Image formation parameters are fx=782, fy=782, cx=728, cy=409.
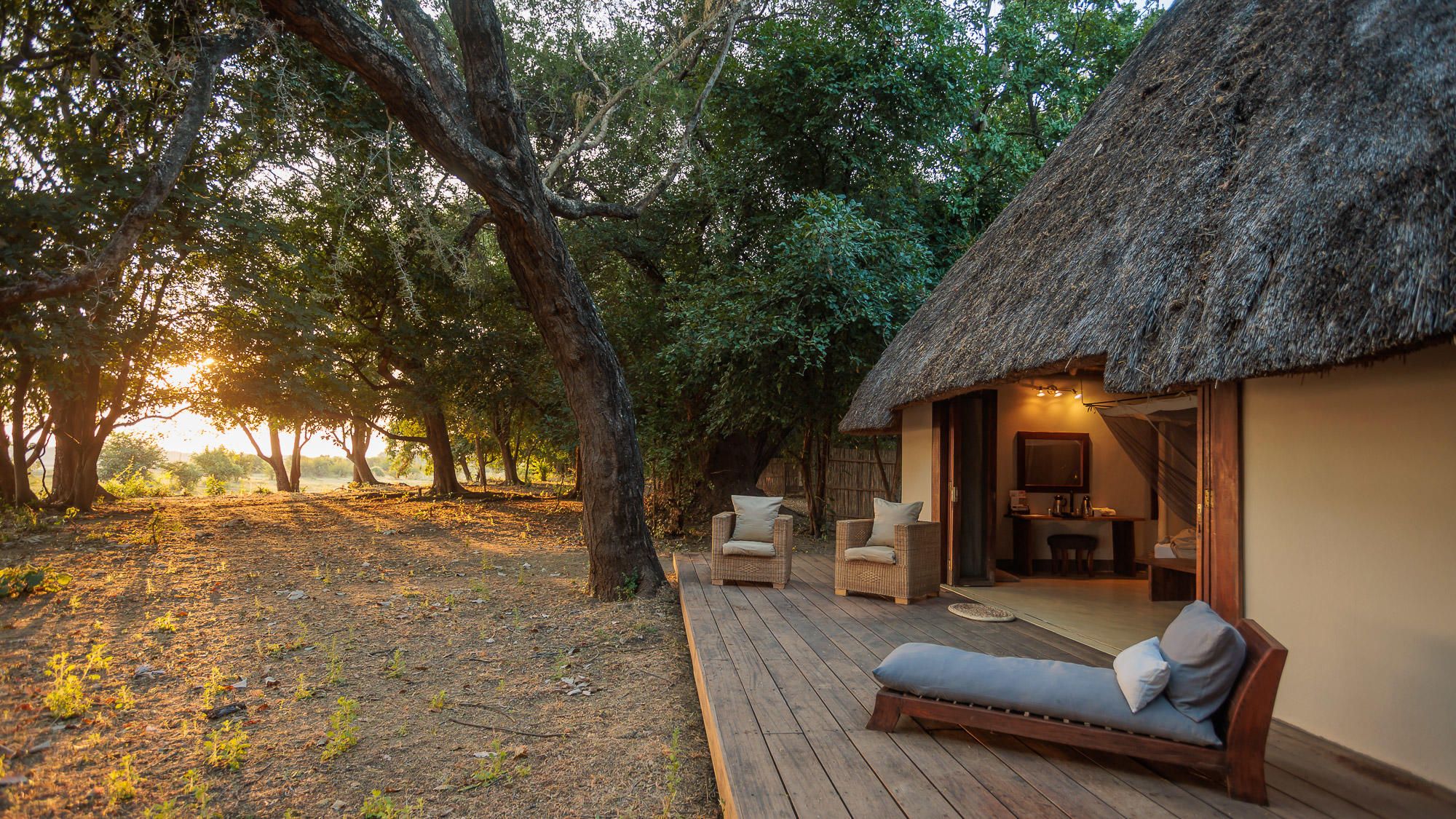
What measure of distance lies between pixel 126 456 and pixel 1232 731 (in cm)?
2659

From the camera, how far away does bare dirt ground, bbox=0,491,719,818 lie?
3.04 meters

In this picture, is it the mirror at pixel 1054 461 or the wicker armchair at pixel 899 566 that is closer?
the wicker armchair at pixel 899 566

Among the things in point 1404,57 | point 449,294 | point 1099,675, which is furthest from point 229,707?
point 449,294

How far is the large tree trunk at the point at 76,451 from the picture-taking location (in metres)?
11.8

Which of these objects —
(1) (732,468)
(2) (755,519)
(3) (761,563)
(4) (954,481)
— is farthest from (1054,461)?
(1) (732,468)

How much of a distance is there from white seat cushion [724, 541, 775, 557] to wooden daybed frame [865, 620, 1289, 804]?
3595 millimetres

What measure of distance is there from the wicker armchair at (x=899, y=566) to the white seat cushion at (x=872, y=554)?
0.03 metres

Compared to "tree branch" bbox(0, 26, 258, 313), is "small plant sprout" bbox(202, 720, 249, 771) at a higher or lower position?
lower

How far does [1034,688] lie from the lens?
2.83m

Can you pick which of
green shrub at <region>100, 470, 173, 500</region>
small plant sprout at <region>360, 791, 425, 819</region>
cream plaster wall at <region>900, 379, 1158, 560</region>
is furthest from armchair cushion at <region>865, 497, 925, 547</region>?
green shrub at <region>100, 470, 173, 500</region>

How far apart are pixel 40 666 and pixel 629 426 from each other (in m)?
4.03

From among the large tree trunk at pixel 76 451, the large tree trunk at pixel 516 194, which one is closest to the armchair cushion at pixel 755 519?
the large tree trunk at pixel 516 194

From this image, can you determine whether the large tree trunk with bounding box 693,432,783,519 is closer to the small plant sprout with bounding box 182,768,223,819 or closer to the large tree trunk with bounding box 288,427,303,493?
the small plant sprout with bounding box 182,768,223,819

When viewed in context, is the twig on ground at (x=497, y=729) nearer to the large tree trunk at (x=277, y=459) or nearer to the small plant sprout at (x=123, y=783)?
the small plant sprout at (x=123, y=783)
